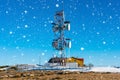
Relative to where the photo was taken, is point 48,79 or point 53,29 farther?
point 53,29

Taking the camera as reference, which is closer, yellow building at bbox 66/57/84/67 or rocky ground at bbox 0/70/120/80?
rocky ground at bbox 0/70/120/80

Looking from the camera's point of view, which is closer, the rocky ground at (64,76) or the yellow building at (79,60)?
the rocky ground at (64,76)

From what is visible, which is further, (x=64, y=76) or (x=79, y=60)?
(x=79, y=60)

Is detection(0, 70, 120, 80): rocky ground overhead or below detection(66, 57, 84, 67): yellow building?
below

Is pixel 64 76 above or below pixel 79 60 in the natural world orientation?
below

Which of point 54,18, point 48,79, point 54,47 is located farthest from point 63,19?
point 48,79

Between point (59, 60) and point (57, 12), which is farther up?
point (57, 12)

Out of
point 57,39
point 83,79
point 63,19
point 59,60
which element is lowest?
point 83,79

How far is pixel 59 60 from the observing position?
209 ft

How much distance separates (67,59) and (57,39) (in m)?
4.86

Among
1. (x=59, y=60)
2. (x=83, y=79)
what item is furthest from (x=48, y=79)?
(x=59, y=60)

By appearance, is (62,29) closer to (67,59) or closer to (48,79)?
(67,59)

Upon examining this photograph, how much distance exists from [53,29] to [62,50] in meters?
5.24

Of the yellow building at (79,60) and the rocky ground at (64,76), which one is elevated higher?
the yellow building at (79,60)
